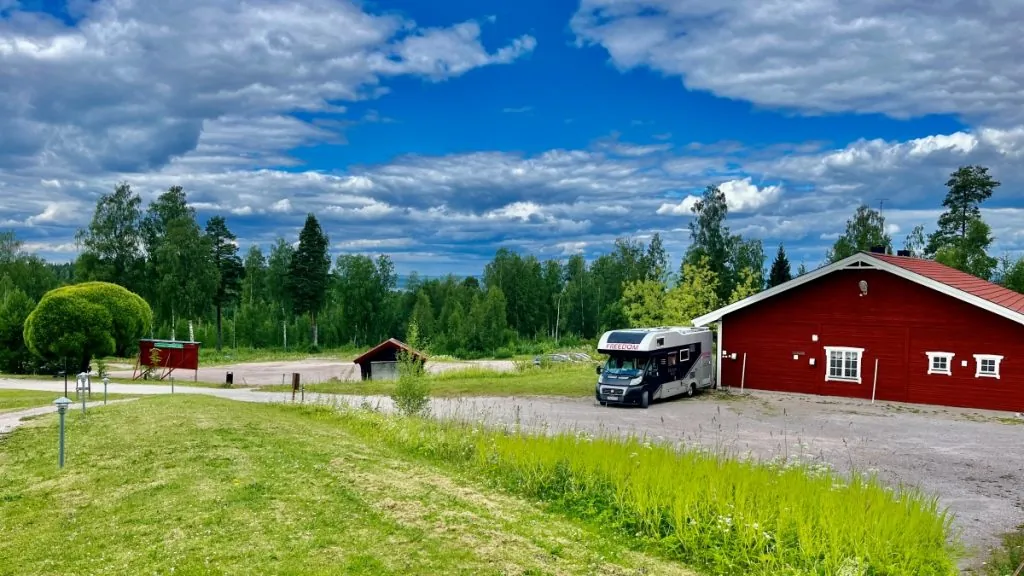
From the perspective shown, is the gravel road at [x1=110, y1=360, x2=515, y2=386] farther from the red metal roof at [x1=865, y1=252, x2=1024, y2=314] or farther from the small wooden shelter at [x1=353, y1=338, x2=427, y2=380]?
the red metal roof at [x1=865, y1=252, x2=1024, y2=314]

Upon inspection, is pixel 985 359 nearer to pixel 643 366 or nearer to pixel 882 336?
pixel 882 336

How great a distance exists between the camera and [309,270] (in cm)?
7362

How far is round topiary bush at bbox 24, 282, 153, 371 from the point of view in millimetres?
36531

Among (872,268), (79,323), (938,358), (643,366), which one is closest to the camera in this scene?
(938,358)

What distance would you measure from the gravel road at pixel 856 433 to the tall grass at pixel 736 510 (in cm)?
222

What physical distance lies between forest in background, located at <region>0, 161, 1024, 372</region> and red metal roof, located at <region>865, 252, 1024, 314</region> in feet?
44.8

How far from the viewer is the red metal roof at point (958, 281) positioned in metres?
24.9

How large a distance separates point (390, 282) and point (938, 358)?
7773 cm

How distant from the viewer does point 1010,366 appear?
76.9 feet

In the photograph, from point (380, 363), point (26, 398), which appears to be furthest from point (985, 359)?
point (26, 398)

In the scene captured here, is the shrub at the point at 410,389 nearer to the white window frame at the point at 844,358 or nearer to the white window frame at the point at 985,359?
the white window frame at the point at 844,358

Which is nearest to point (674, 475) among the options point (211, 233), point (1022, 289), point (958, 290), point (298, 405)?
point (298, 405)

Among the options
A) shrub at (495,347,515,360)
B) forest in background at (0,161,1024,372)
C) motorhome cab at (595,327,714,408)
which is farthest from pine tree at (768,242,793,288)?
motorhome cab at (595,327,714,408)

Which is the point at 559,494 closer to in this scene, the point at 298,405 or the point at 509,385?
the point at 298,405
